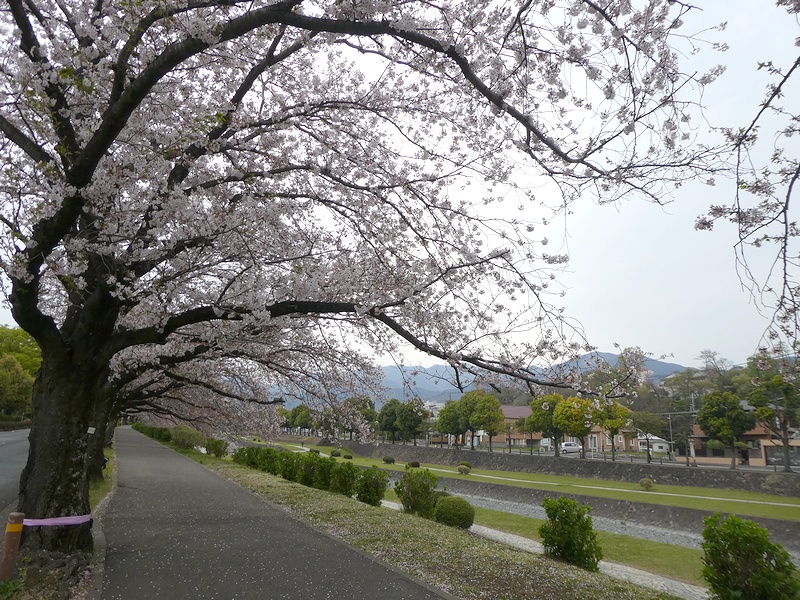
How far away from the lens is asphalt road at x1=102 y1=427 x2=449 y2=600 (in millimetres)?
5926

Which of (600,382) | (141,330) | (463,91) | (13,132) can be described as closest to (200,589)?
(141,330)

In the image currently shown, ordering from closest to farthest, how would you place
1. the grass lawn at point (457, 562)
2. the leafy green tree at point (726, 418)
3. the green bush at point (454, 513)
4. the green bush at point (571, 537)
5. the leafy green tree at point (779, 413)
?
the grass lawn at point (457, 562), the green bush at point (571, 537), the green bush at point (454, 513), the leafy green tree at point (779, 413), the leafy green tree at point (726, 418)

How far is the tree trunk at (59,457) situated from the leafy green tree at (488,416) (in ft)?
140

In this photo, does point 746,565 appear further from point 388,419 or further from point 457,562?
point 388,419

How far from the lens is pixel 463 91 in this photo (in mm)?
5500

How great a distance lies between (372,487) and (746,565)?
10.2 m

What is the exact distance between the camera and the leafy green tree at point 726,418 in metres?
30.7

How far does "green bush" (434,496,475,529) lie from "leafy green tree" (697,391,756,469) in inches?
963

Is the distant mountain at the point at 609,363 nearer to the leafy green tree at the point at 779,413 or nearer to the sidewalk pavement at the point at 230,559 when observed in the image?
the sidewalk pavement at the point at 230,559

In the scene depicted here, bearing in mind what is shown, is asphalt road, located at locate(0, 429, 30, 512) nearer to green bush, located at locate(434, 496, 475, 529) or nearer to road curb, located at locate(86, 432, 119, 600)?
road curb, located at locate(86, 432, 119, 600)

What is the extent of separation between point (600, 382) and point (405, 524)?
21.3 feet

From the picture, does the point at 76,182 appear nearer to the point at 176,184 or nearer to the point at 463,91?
the point at 176,184

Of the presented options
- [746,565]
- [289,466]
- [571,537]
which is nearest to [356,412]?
[571,537]

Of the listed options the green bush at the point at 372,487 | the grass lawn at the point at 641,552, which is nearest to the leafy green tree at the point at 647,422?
the grass lawn at the point at 641,552
